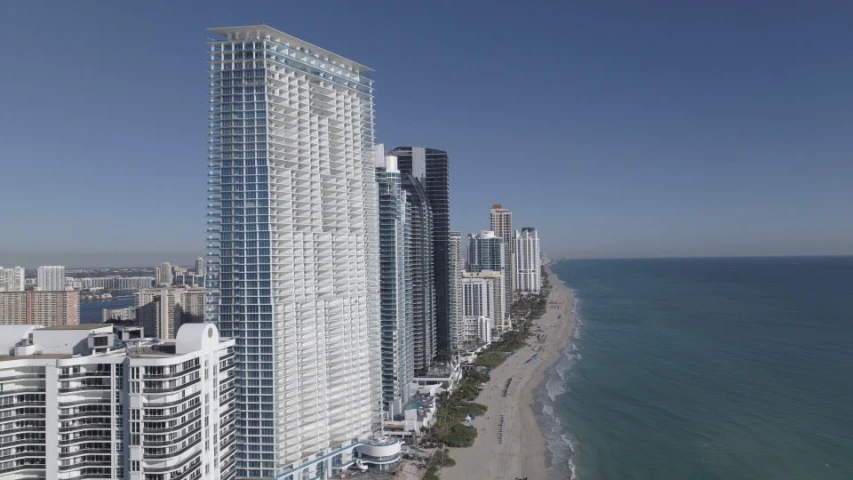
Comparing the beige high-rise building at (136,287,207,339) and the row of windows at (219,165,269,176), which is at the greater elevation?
the row of windows at (219,165,269,176)

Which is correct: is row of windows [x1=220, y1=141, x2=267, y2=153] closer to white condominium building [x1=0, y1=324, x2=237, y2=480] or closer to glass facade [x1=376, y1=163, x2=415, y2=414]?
white condominium building [x1=0, y1=324, x2=237, y2=480]

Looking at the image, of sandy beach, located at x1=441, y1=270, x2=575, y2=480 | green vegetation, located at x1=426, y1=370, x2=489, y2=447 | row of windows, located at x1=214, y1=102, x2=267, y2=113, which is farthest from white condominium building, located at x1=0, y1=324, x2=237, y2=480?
green vegetation, located at x1=426, y1=370, x2=489, y2=447

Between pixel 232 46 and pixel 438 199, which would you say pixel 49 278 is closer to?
pixel 438 199

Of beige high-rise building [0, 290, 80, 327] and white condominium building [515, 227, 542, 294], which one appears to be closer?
→ beige high-rise building [0, 290, 80, 327]

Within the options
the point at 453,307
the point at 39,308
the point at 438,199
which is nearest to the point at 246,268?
the point at 438,199

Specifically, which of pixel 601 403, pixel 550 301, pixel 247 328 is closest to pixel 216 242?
pixel 247 328

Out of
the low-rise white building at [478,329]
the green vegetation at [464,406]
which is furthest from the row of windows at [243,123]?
the low-rise white building at [478,329]

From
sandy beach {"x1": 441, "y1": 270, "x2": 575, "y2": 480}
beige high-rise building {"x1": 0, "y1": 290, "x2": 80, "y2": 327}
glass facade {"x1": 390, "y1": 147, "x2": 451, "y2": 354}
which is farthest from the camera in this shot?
beige high-rise building {"x1": 0, "y1": 290, "x2": 80, "y2": 327}
